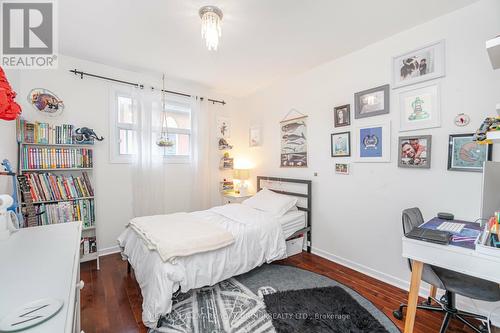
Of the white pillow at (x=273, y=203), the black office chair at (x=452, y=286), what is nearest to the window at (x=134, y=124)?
the white pillow at (x=273, y=203)

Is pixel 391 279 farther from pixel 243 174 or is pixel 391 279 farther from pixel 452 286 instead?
pixel 243 174

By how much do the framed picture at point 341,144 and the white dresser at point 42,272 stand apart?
276cm

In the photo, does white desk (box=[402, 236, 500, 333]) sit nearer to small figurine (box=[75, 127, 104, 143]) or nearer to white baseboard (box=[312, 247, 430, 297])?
white baseboard (box=[312, 247, 430, 297])

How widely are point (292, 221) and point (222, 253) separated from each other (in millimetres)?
1199

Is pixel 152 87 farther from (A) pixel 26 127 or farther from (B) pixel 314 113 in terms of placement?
(B) pixel 314 113

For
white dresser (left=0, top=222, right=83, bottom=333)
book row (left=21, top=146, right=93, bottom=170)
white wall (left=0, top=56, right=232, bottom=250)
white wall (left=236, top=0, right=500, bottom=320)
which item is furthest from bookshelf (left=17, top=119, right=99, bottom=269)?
white wall (left=236, top=0, right=500, bottom=320)

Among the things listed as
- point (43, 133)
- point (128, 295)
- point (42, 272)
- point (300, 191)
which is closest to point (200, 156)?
point (300, 191)

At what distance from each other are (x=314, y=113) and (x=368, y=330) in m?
2.52

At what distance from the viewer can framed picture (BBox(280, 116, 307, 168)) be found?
3.30 m

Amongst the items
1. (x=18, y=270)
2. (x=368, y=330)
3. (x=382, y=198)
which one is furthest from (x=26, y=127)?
(x=382, y=198)

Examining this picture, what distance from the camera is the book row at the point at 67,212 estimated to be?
2467mm

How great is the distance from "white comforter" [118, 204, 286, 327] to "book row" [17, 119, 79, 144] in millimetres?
1412

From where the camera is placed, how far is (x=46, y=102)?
267 cm

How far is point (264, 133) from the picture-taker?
4.00m
